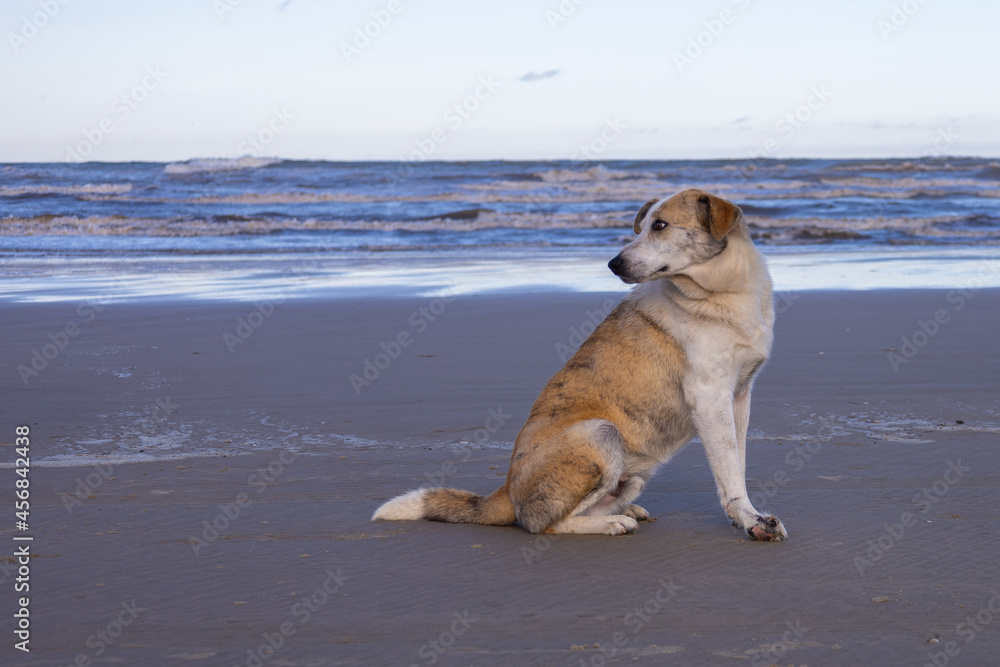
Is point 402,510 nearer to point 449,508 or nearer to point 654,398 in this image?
point 449,508

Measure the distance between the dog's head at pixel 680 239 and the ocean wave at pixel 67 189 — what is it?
33124 mm

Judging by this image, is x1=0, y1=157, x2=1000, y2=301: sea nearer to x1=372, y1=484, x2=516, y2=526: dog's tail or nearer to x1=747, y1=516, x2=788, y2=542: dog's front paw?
x1=372, y1=484, x2=516, y2=526: dog's tail

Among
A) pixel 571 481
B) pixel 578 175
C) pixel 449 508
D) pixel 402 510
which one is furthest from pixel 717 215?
pixel 578 175

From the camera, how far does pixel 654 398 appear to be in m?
4.27

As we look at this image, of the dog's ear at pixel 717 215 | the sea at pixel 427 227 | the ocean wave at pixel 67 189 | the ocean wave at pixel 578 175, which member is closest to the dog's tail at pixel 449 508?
the dog's ear at pixel 717 215

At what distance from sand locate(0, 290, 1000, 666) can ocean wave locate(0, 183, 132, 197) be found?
28060 mm

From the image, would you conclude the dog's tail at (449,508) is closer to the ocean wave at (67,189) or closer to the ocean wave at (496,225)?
the ocean wave at (496,225)

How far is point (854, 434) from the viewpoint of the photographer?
564 cm

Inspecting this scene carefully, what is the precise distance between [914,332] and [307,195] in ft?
91.8

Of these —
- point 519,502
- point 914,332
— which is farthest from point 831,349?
point 519,502

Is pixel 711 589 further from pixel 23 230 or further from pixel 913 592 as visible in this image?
pixel 23 230

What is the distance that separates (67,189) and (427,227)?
17505mm

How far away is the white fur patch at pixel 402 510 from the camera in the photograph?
424 cm

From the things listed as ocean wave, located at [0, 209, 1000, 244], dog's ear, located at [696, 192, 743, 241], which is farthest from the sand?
ocean wave, located at [0, 209, 1000, 244]
